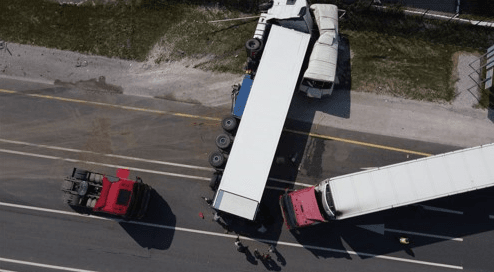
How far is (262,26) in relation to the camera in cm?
2420

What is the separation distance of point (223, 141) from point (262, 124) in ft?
11.1

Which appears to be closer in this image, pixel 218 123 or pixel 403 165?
pixel 403 165

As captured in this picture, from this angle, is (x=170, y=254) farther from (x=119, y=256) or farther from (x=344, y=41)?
(x=344, y=41)

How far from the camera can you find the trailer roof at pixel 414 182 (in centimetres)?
2027

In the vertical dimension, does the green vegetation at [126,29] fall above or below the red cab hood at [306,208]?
above

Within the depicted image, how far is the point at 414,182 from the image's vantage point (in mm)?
20484

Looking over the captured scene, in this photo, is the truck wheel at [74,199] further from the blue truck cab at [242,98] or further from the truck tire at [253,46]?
the truck tire at [253,46]

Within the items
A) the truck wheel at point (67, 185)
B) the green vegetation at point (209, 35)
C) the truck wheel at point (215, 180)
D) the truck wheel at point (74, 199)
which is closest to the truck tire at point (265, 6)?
the green vegetation at point (209, 35)

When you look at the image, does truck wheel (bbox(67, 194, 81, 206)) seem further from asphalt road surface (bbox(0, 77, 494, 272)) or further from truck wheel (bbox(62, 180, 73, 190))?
asphalt road surface (bbox(0, 77, 494, 272))

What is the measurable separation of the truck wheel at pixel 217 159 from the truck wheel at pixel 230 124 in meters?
1.96

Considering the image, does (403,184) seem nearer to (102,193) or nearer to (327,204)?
(327,204)

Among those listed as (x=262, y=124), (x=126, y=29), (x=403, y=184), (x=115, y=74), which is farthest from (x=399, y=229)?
(x=126, y=29)

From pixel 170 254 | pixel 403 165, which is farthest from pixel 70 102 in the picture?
pixel 403 165

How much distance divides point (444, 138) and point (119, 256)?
26.4m
